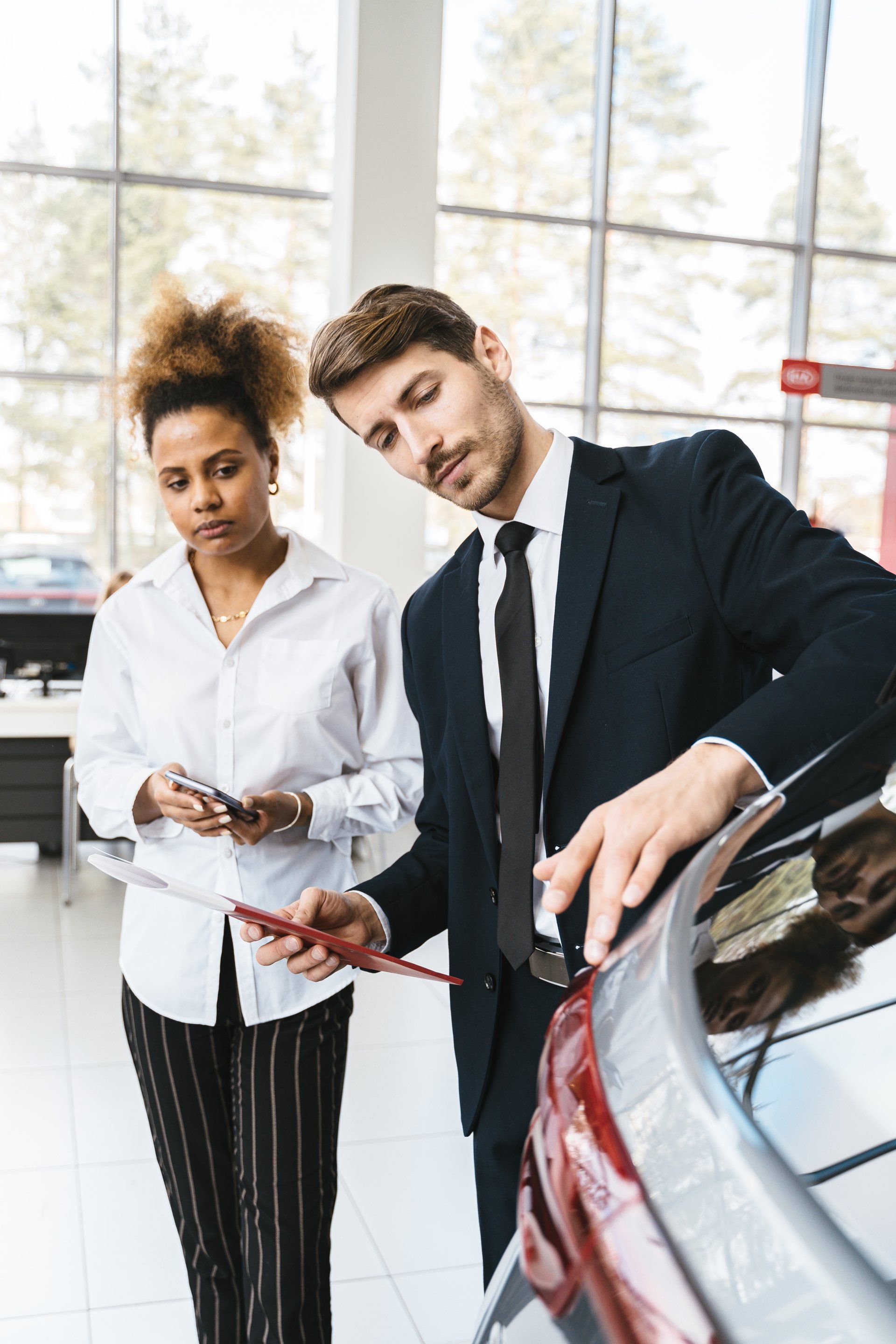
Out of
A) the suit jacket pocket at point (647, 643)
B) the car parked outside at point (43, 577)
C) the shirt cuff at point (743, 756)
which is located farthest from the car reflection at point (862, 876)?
the car parked outside at point (43, 577)

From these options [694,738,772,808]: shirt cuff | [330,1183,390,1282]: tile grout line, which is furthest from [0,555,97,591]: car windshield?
[694,738,772,808]: shirt cuff

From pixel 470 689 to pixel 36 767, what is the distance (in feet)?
16.4

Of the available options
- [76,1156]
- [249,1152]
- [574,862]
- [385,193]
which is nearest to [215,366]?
[249,1152]

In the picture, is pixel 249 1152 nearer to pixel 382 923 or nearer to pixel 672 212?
pixel 382 923

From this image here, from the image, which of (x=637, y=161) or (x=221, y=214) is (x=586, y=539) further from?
(x=637, y=161)

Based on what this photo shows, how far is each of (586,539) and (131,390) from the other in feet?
2.82

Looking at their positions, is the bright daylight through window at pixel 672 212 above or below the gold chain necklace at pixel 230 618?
above

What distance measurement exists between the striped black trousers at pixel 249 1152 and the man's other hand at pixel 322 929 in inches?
11.2

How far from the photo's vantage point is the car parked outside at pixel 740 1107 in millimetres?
326

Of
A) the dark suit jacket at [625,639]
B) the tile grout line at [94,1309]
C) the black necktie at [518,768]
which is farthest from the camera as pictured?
the tile grout line at [94,1309]

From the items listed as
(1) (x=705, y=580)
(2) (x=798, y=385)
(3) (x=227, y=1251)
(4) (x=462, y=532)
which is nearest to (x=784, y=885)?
(1) (x=705, y=580)

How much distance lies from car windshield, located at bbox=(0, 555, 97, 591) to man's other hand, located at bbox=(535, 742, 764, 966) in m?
7.80

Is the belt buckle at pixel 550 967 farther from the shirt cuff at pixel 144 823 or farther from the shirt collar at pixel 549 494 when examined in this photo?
the shirt cuff at pixel 144 823

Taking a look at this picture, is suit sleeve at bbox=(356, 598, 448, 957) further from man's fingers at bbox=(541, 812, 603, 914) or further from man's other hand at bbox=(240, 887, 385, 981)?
man's fingers at bbox=(541, 812, 603, 914)
